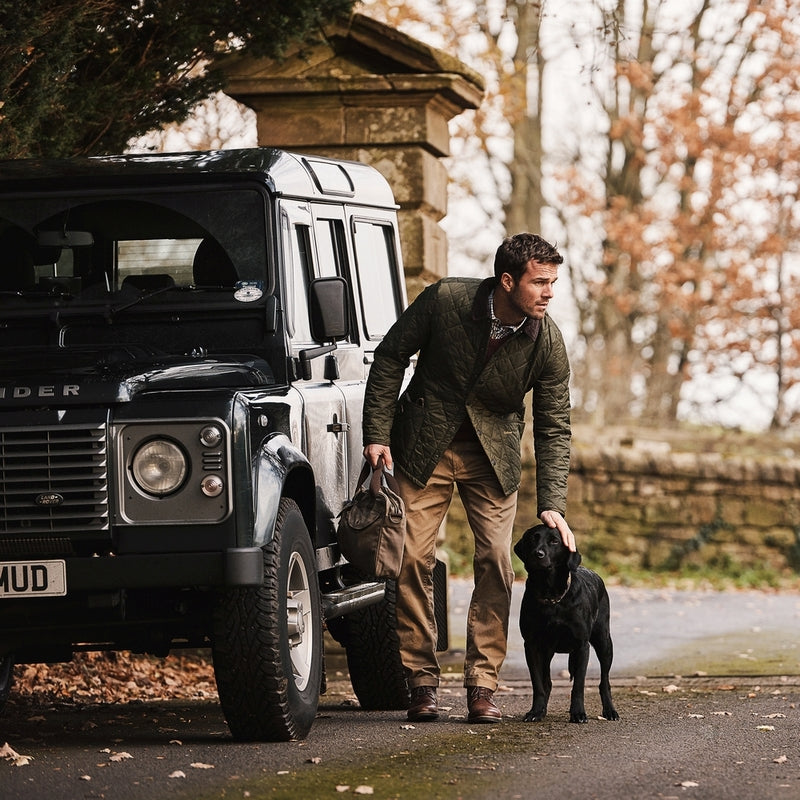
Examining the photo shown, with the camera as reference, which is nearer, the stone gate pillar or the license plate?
the license plate

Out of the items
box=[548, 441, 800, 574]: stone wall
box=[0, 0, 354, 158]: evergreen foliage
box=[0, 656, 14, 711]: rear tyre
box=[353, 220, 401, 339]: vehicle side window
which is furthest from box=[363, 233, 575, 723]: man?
box=[548, 441, 800, 574]: stone wall

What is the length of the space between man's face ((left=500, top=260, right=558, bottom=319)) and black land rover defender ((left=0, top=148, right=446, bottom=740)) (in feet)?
2.40

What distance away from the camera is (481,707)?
7.66 metres

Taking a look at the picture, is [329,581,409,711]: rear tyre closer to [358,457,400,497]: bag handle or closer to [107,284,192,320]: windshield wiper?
[358,457,400,497]: bag handle

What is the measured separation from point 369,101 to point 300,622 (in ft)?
15.9

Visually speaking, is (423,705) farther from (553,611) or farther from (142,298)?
(142,298)

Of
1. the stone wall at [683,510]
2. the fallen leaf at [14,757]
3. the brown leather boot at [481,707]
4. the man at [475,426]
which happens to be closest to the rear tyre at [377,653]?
the man at [475,426]

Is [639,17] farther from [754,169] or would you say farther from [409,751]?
[409,751]

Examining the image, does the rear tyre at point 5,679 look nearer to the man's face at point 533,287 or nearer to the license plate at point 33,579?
the license plate at point 33,579

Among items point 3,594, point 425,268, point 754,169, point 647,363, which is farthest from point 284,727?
point 647,363

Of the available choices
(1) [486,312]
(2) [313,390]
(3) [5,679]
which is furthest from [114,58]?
(3) [5,679]

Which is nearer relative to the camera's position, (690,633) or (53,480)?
(53,480)

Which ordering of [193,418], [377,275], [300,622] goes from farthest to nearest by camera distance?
[377,275], [300,622], [193,418]

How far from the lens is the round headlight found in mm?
6352
